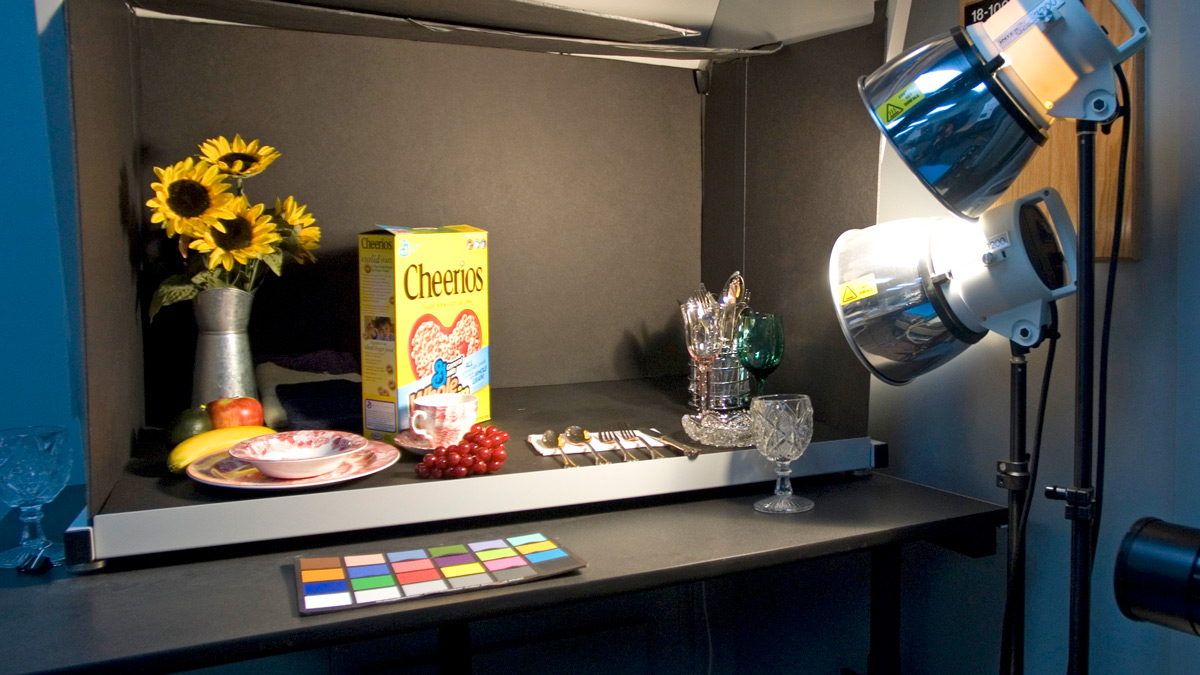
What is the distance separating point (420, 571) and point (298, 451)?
0.92ft

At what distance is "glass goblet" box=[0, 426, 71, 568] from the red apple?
0.64ft

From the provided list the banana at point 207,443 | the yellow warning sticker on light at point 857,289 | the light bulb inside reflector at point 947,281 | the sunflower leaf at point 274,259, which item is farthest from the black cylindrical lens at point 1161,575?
the sunflower leaf at point 274,259

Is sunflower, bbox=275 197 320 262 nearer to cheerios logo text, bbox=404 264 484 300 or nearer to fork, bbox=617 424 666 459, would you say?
cheerios logo text, bbox=404 264 484 300

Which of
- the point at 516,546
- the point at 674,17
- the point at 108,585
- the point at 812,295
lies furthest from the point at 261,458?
the point at 674,17

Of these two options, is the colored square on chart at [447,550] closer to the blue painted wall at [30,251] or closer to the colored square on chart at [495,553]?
the colored square on chart at [495,553]

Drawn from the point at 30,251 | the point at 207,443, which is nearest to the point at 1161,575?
the point at 207,443

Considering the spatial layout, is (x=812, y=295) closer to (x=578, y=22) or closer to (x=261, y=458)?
(x=578, y=22)

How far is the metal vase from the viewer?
1201mm

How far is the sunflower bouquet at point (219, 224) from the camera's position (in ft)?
3.66

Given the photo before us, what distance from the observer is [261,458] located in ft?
3.10

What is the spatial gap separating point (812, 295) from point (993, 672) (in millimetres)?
594

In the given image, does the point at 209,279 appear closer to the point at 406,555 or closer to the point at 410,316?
the point at 410,316

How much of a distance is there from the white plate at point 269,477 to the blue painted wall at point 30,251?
0.47 metres

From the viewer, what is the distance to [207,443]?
→ 1046 mm
